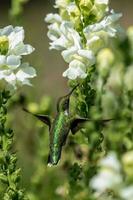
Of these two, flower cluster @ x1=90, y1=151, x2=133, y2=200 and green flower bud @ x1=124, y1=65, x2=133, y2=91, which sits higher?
green flower bud @ x1=124, y1=65, x2=133, y2=91

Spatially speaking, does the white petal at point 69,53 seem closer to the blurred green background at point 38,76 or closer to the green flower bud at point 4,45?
the green flower bud at point 4,45

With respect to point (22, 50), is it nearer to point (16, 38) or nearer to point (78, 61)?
point (16, 38)

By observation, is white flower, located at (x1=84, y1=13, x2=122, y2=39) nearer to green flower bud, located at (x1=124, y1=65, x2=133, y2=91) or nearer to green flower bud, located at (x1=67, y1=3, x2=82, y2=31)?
green flower bud, located at (x1=67, y1=3, x2=82, y2=31)

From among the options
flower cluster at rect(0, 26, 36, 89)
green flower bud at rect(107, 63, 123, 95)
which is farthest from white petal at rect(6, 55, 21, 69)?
green flower bud at rect(107, 63, 123, 95)

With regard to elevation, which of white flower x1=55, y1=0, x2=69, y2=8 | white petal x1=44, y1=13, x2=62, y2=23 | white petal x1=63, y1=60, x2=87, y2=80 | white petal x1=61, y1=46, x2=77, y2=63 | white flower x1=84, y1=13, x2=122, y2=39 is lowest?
white petal x1=63, y1=60, x2=87, y2=80

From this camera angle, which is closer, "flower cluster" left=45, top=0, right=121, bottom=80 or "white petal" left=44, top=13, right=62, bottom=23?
"flower cluster" left=45, top=0, right=121, bottom=80

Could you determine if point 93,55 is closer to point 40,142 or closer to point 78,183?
point 78,183

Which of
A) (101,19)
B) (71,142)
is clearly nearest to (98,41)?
(101,19)
